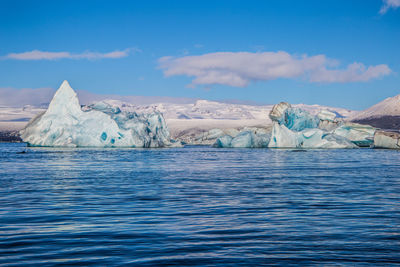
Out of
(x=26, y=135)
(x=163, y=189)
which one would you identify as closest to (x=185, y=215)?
(x=163, y=189)

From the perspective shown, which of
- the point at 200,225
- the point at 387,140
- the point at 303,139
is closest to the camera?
the point at 200,225

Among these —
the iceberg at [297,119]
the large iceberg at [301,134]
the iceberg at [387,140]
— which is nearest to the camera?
the large iceberg at [301,134]

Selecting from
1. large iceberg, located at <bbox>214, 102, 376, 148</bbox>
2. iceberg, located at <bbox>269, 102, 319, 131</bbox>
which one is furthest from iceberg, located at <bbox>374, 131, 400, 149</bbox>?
iceberg, located at <bbox>269, 102, 319, 131</bbox>

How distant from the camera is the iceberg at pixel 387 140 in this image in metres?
67.6

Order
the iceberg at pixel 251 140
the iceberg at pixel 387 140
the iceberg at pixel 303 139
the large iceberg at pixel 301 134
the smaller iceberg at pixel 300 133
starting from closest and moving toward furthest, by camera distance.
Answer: the iceberg at pixel 303 139 → the smaller iceberg at pixel 300 133 → the large iceberg at pixel 301 134 → the iceberg at pixel 387 140 → the iceberg at pixel 251 140

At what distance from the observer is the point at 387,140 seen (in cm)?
6869

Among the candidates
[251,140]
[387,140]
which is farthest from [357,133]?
[251,140]

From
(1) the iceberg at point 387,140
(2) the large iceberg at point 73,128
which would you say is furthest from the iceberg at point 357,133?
(2) the large iceberg at point 73,128

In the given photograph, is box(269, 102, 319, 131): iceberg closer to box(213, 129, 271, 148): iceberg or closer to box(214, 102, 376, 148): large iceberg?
box(214, 102, 376, 148): large iceberg

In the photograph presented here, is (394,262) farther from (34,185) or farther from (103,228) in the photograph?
(34,185)

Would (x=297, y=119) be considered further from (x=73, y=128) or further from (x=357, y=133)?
(x=73, y=128)

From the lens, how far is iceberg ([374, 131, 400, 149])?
222 feet

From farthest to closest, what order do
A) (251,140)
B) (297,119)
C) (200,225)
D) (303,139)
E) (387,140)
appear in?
1. (251,140)
2. (297,119)
3. (387,140)
4. (303,139)
5. (200,225)

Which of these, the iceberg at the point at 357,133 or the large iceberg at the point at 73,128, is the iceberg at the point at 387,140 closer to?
the iceberg at the point at 357,133
